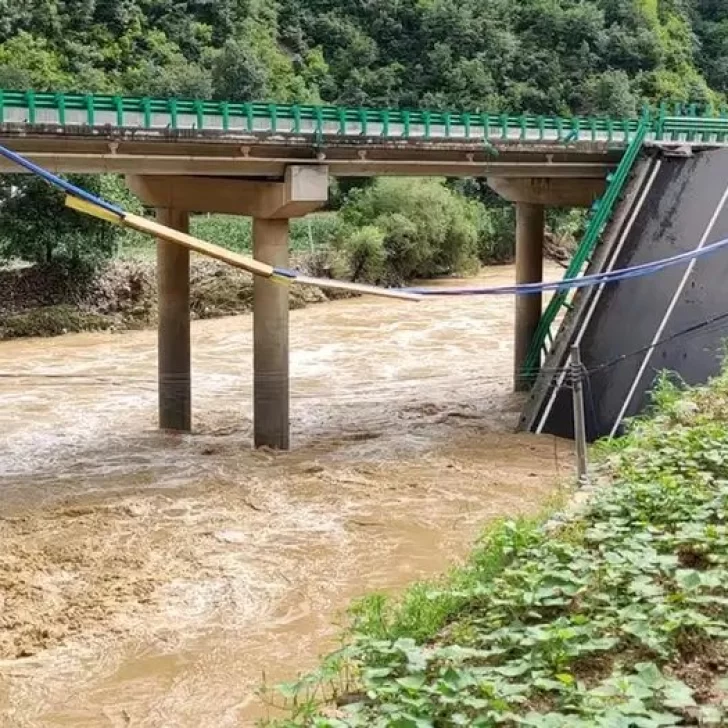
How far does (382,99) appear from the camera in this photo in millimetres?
67875

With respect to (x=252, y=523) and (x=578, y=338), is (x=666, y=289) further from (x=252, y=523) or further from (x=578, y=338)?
(x=252, y=523)

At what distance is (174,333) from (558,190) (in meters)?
10.4

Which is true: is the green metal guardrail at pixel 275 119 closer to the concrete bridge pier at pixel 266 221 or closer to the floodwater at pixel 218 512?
the concrete bridge pier at pixel 266 221

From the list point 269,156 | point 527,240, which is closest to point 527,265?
point 527,240

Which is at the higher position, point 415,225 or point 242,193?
point 242,193

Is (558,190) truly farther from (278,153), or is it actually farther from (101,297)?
(101,297)

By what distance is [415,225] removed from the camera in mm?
47094

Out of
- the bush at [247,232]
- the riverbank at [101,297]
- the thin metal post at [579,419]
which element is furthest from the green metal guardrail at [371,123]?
the bush at [247,232]

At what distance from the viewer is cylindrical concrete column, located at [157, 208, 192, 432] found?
76.0ft

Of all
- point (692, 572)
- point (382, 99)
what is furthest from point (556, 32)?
point (692, 572)

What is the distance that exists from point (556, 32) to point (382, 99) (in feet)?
50.0

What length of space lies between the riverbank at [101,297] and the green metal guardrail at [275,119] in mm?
17480

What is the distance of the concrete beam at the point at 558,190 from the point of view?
27.0 metres

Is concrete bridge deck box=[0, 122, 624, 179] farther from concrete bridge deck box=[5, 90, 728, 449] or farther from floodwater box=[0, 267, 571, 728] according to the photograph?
floodwater box=[0, 267, 571, 728]
